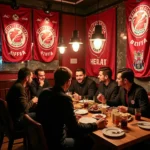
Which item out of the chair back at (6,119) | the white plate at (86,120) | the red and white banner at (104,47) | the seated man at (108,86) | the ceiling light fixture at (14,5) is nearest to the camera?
the white plate at (86,120)

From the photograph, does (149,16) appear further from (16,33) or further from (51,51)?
(16,33)

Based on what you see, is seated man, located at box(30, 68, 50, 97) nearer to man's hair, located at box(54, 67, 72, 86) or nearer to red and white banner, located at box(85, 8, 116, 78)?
red and white banner, located at box(85, 8, 116, 78)

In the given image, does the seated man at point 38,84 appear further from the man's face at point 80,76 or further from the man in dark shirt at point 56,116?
the man in dark shirt at point 56,116

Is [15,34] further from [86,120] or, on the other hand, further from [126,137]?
[126,137]

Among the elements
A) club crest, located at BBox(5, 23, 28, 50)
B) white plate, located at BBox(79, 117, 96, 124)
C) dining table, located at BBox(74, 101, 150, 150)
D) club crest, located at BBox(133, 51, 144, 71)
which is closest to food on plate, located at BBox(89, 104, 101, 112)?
white plate, located at BBox(79, 117, 96, 124)

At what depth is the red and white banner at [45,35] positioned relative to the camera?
188 inches

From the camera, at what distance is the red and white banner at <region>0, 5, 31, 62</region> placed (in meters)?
4.31

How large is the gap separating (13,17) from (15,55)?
0.96m

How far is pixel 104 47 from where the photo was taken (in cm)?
482

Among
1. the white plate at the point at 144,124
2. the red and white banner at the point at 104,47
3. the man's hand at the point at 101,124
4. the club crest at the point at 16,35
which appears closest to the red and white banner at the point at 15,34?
the club crest at the point at 16,35

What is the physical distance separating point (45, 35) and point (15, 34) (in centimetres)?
82

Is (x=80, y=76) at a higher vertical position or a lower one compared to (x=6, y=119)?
higher

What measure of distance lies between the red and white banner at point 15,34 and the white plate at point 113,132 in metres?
3.32

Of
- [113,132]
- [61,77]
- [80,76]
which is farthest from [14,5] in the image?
[113,132]
